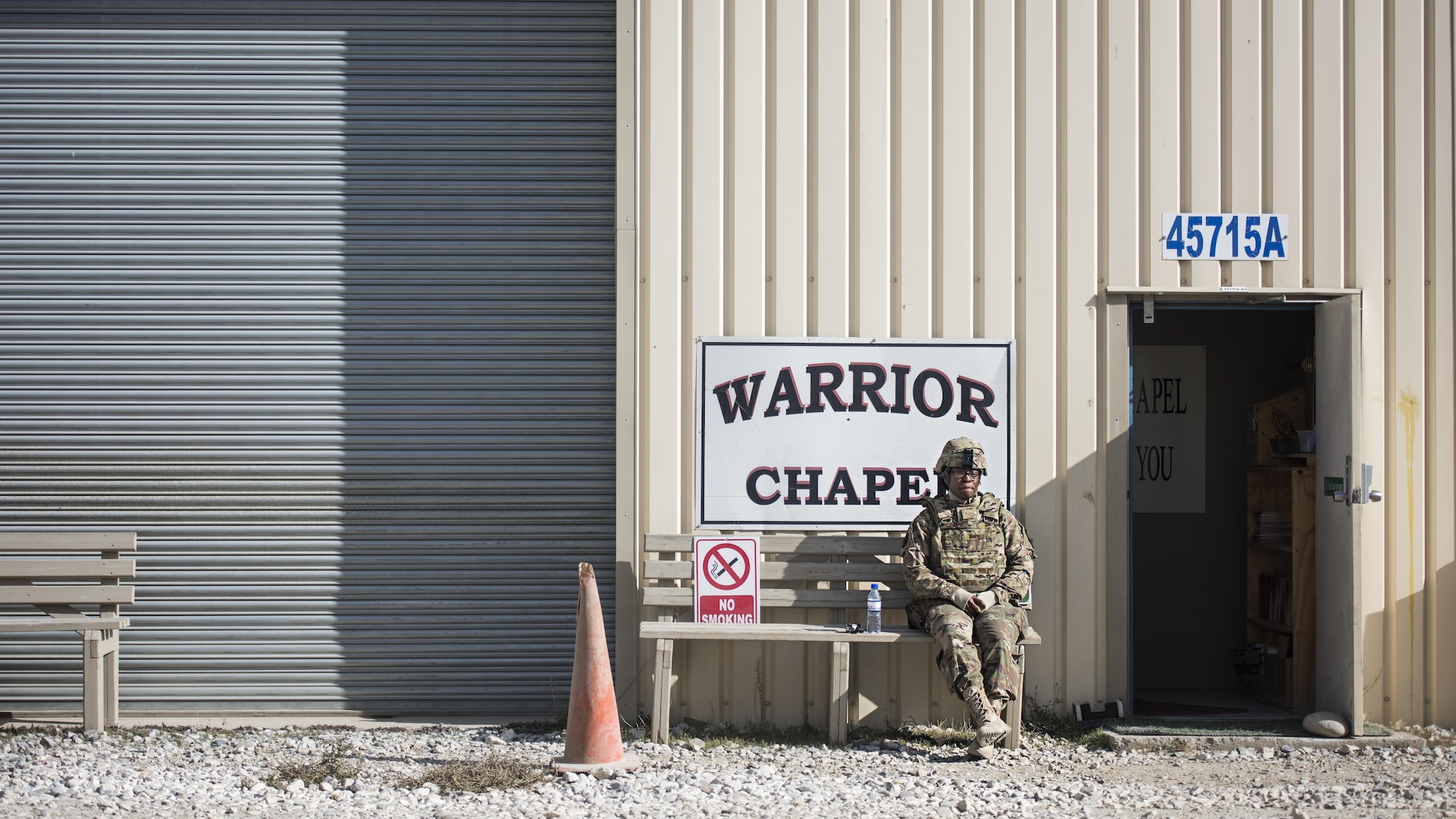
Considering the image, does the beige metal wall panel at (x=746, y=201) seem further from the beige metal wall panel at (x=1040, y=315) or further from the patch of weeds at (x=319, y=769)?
the patch of weeds at (x=319, y=769)

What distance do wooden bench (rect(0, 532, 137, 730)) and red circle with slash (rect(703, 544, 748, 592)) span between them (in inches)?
136

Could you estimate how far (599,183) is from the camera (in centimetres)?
743

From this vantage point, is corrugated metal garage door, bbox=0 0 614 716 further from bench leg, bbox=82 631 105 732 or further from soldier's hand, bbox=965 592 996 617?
soldier's hand, bbox=965 592 996 617

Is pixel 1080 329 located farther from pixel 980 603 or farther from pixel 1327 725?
pixel 1327 725

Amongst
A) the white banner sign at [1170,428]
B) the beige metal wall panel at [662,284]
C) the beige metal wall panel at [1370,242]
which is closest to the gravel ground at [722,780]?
the beige metal wall panel at [1370,242]

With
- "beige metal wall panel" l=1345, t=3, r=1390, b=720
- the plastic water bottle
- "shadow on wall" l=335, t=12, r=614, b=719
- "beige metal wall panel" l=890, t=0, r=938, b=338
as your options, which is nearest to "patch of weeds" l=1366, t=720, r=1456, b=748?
"beige metal wall panel" l=1345, t=3, r=1390, b=720

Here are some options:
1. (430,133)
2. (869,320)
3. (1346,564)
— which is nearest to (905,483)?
(869,320)

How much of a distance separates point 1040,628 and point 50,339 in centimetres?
654

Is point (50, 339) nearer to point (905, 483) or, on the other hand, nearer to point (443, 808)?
point (443, 808)

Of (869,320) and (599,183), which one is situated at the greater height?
(599,183)

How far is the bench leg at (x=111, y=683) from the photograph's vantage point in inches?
264

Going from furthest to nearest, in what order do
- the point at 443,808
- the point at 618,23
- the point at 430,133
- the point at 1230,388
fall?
the point at 1230,388 → the point at 430,133 → the point at 618,23 → the point at 443,808

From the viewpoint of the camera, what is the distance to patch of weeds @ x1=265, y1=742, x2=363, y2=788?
563 cm

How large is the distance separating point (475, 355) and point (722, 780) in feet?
10.6
